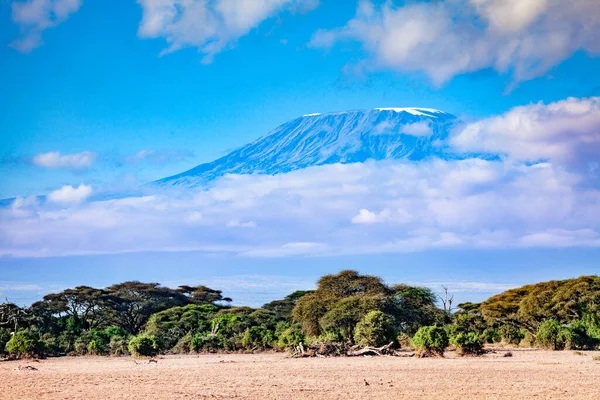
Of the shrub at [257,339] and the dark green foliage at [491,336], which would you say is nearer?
the shrub at [257,339]

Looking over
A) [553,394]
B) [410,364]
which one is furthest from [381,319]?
[553,394]

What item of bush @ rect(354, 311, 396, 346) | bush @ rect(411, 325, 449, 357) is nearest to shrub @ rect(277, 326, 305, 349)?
bush @ rect(354, 311, 396, 346)

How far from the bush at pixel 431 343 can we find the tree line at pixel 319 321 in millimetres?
57

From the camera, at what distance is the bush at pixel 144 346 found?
39.9 metres

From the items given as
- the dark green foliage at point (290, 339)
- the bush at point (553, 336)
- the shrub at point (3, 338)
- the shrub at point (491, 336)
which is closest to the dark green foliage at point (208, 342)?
the dark green foliage at point (290, 339)

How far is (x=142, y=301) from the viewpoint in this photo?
6481 cm

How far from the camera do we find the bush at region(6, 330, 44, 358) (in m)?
38.8

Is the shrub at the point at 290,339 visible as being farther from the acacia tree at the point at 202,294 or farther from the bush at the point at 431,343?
the acacia tree at the point at 202,294

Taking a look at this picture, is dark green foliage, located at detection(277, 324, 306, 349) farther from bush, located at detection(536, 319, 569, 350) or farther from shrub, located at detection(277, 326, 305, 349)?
bush, located at detection(536, 319, 569, 350)

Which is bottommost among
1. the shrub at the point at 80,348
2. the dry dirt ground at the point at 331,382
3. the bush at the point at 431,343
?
the dry dirt ground at the point at 331,382

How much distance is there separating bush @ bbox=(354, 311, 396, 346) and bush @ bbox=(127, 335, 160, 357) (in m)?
12.2

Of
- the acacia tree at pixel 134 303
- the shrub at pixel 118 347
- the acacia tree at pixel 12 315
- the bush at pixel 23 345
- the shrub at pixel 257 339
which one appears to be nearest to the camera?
the bush at pixel 23 345

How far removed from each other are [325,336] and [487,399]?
2633cm

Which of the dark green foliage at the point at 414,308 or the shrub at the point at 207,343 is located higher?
the dark green foliage at the point at 414,308
